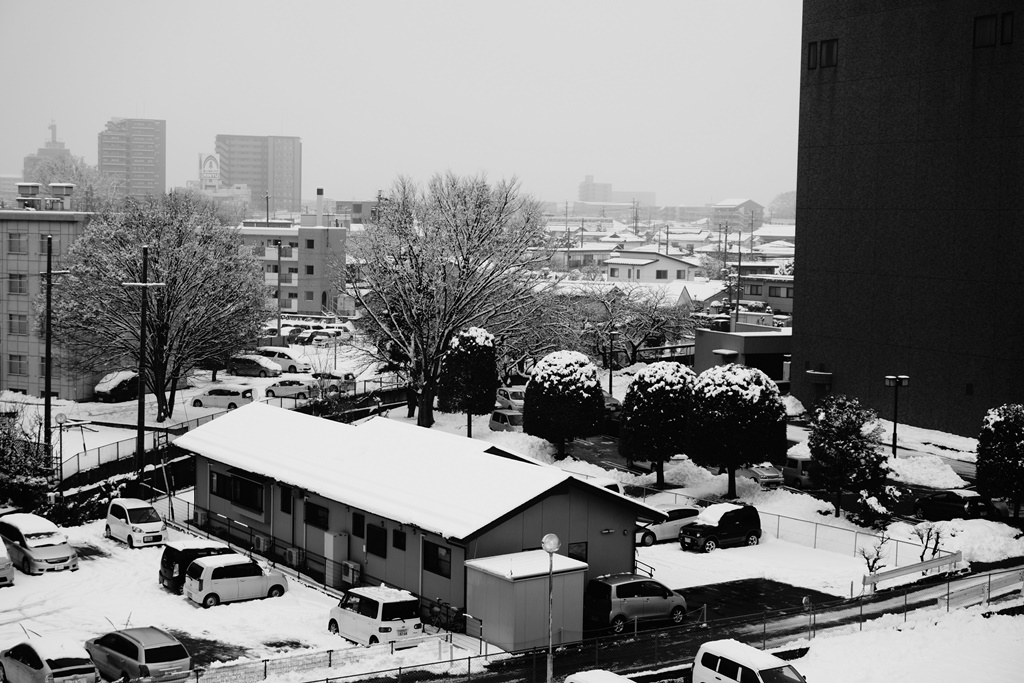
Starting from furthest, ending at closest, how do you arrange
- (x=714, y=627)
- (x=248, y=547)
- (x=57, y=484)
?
(x=57, y=484) → (x=248, y=547) → (x=714, y=627)

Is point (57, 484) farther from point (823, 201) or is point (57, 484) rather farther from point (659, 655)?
point (823, 201)

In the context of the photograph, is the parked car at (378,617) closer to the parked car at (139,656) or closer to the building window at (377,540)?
the building window at (377,540)

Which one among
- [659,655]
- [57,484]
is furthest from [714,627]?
[57,484]

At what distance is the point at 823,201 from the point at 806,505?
22.1 m

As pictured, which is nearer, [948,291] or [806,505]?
[806,505]

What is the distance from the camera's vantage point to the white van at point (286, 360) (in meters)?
68.6

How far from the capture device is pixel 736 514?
1309 inches

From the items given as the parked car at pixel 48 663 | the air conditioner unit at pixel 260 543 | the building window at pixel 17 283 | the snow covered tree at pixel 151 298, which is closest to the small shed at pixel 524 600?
the parked car at pixel 48 663

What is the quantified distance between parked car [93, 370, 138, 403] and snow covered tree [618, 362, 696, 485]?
96.0 ft

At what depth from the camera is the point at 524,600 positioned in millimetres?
23391

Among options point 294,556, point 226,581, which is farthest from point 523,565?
point 294,556

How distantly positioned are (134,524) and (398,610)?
466 inches

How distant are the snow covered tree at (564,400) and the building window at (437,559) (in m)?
17.4

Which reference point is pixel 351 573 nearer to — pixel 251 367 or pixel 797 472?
pixel 797 472
